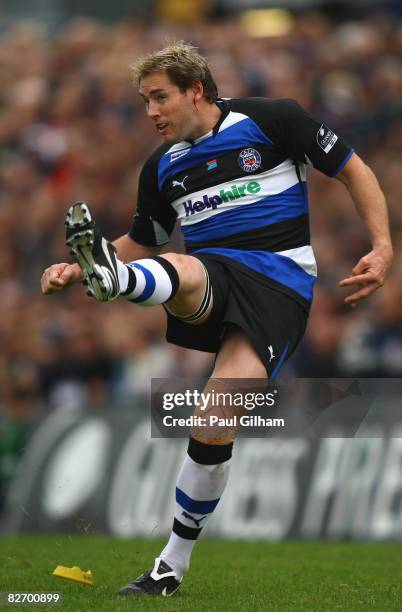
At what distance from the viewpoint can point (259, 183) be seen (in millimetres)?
6387

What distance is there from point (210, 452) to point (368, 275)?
1076mm

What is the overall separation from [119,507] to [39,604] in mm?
5414

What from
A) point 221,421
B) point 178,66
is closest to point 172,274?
point 221,421

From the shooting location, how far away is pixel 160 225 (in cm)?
691

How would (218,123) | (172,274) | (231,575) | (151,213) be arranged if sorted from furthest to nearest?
(231,575) < (151,213) < (218,123) < (172,274)

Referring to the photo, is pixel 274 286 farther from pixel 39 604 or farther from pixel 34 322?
pixel 34 322

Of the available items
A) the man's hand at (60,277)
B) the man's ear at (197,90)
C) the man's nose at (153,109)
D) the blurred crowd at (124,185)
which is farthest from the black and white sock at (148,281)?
the blurred crowd at (124,185)

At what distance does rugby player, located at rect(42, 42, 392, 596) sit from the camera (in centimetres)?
608

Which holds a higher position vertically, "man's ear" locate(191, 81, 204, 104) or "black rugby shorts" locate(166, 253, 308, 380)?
"man's ear" locate(191, 81, 204, 104)

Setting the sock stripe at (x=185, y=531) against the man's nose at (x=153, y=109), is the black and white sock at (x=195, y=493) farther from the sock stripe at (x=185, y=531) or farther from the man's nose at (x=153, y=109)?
the man's nose at (x=153, y=109)

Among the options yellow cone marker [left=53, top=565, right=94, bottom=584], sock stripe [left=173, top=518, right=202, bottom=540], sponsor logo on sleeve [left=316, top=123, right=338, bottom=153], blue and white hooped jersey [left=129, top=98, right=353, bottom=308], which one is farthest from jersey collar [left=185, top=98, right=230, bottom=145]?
yellow cone marker [left=53, top=565, right=94, bottom=584]

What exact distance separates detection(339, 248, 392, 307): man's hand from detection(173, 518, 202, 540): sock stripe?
4.26 ft

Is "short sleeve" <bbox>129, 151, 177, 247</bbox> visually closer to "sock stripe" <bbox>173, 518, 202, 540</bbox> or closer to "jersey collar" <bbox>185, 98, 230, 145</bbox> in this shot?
"jersey collar" <bbox>185, 98, 230, 145</bbox>

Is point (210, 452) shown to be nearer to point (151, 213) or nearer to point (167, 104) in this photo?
point (151, 213)
